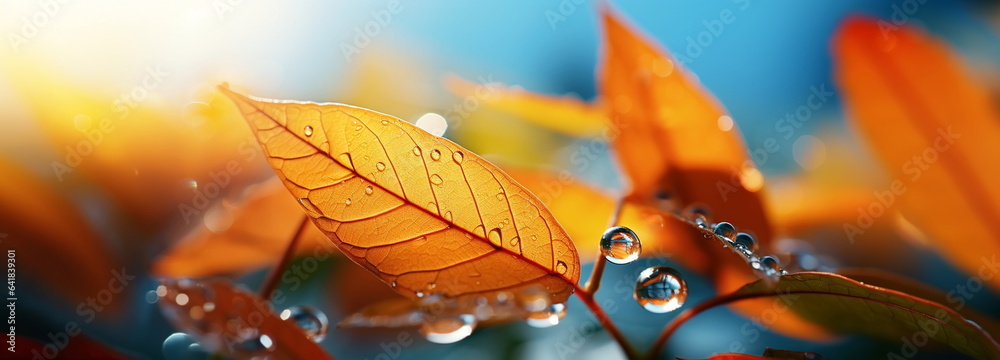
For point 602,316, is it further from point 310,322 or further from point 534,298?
point 310,322

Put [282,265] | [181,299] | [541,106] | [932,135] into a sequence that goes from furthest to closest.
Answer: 1. [541,106]
2. [932,135]
3. [282,265]
4. [181,299]

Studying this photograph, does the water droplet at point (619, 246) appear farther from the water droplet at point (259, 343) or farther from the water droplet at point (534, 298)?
the water droplet at point (259, 343)

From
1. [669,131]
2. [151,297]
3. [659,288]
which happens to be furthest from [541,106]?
[151,297]

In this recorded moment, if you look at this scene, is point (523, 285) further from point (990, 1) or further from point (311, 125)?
point (990, 1)

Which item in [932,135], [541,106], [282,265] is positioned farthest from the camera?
[541,106]

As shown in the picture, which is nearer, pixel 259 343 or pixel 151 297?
pixel 259 343

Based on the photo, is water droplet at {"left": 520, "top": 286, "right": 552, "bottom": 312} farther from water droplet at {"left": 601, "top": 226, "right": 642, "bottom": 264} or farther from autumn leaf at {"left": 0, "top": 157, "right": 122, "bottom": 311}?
autumn leaf at {"left": 0, "top": 157, "right": 122, "bottom": 311}
